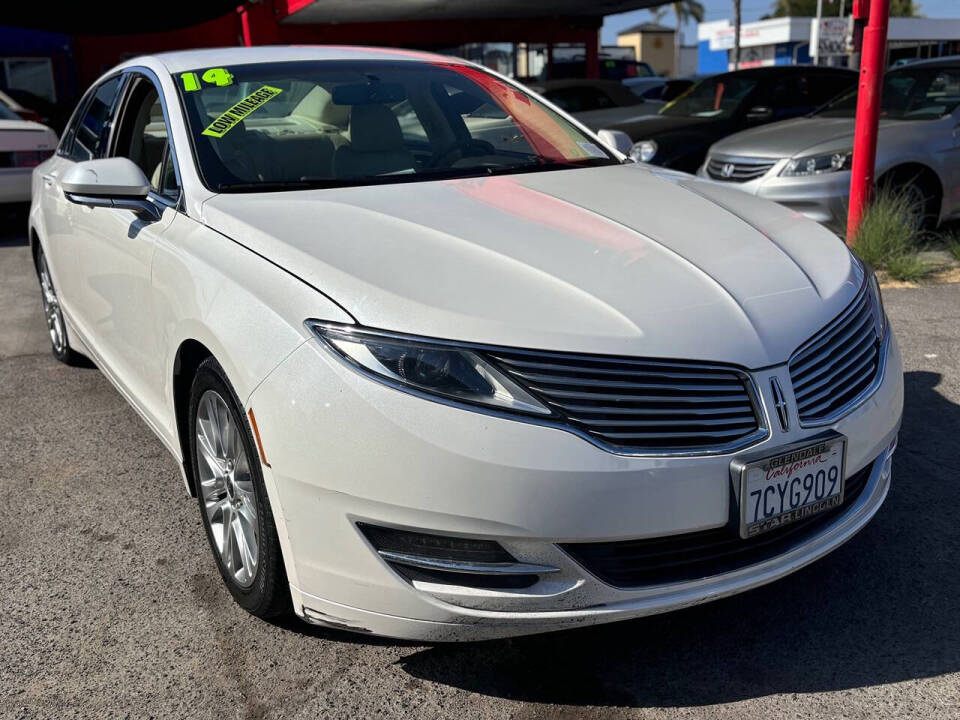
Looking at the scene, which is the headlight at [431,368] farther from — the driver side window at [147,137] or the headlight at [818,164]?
the headlight at [818,164]

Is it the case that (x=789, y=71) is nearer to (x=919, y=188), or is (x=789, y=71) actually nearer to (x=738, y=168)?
(x=738, y=168)

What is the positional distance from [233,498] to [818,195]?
5856mm

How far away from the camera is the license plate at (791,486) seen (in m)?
2.29

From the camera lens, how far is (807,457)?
93.7 inches

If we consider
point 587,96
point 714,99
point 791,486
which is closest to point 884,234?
point 714,99

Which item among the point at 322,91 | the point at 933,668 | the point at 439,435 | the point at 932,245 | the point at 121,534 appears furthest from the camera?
the point at 932,245

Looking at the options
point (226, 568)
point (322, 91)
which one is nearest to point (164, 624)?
point (226, 568)

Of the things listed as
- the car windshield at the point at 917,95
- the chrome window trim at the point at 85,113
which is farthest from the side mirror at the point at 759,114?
the chrome window trim at the point at 85,113

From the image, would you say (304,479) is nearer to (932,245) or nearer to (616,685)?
(616,685)

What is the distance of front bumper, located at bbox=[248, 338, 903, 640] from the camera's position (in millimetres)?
2166

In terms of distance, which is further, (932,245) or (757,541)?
(932,245)

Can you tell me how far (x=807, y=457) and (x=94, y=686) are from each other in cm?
186

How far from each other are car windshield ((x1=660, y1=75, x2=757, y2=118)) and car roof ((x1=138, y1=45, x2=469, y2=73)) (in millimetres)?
6743

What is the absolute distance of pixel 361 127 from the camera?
11.9ft
